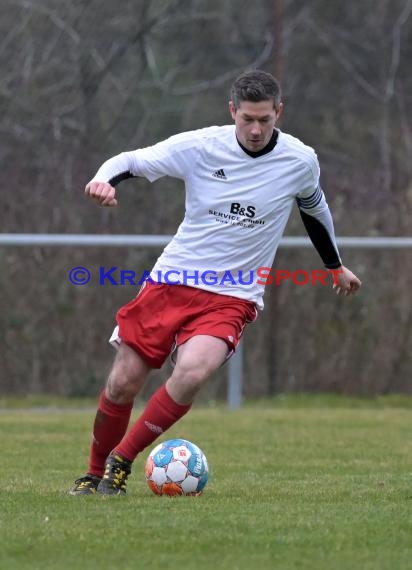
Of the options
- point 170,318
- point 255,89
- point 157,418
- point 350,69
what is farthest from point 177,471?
point 350,69

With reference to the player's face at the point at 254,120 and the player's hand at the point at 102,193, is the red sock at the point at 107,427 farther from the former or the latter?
the player's face at the point at 254,120

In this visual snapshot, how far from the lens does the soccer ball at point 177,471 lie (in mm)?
5707

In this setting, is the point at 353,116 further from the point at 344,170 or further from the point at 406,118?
the point at 344,170

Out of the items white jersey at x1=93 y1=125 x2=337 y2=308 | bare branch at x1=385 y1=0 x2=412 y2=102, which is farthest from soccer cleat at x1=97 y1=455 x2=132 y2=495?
bare branch at x1=385 y1=0 x2=412 y2=102

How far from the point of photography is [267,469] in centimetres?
727

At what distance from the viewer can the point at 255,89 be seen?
5.62 meters

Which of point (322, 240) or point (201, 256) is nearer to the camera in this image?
point (201, 256)

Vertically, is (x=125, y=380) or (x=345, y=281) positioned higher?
(x=345, y=281)

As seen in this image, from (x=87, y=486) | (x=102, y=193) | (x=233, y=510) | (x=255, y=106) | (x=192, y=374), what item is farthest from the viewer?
(x=87, y=486)

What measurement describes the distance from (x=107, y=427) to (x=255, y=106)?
5.39ft

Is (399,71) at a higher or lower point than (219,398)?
higher

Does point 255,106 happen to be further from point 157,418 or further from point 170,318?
point 157,418

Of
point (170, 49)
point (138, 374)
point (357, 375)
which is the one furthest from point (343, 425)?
point (170, 49)

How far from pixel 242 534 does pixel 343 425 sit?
18.9 feet
